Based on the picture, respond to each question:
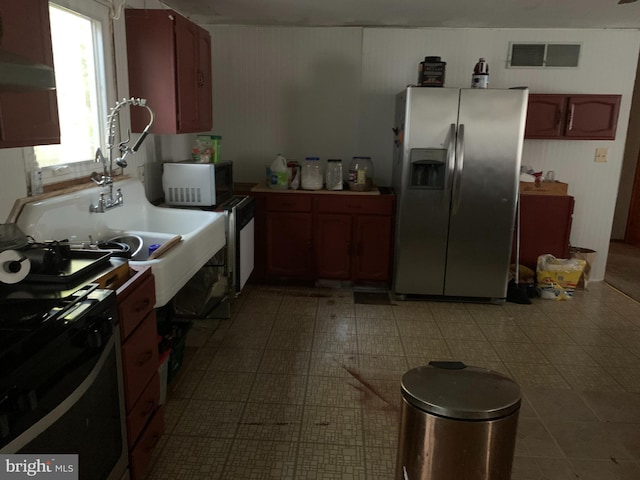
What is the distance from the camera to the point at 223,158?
448cm

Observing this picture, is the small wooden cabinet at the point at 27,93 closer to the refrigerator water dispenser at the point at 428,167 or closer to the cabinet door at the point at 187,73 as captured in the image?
the cabinet door at the point at 187,73

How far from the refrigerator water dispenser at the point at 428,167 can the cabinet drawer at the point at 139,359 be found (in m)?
2.38

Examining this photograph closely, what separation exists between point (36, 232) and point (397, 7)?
2.82m

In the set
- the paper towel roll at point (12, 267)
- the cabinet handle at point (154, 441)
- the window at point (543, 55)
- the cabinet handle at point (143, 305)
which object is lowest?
the cabinet handle at point (154, 441)

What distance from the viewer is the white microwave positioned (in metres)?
3.20

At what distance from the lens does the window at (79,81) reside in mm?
2232

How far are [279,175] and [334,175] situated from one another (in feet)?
1.52

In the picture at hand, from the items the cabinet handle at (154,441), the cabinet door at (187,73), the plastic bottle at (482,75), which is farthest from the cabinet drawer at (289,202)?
the cabinet handle at (154,441)

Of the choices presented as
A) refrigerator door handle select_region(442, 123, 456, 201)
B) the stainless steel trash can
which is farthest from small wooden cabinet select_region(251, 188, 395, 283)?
the stainless steel trash can

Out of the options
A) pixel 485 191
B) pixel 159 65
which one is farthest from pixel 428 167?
pixel 159 65

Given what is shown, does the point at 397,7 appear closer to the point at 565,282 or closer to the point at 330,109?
the point at 330,109

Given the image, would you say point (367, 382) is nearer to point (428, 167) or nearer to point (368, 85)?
point (428, 167)

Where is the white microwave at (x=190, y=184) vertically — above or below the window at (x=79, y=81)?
below

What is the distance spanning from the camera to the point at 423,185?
12.1 feet
